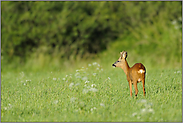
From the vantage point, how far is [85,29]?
47.4ft

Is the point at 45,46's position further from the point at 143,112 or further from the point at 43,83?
the point at 143,112

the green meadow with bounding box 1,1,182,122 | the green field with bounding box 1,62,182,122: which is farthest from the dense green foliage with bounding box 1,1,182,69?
the green field with bounding box 1,62,182,122

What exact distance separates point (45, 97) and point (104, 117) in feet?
7.24

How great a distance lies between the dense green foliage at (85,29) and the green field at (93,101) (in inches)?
226

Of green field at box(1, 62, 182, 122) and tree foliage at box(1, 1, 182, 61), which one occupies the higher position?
tree foliage at box(1, 1, 182, 61)

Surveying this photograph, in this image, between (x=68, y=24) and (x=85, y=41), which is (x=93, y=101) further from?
(x=85, y=41)

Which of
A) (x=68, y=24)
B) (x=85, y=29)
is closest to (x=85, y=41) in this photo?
(x=85, y=29)

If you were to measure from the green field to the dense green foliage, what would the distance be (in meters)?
5.74

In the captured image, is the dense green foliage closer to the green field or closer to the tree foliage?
the tree foliage

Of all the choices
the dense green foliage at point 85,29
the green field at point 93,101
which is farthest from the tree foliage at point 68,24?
the green field at point 93,101

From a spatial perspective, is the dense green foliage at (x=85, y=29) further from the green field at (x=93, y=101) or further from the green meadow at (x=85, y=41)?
the green field at (x=93, y=101)

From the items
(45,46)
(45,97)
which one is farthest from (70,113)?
(45,46)

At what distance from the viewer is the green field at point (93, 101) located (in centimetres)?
494

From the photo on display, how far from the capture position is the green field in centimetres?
494
